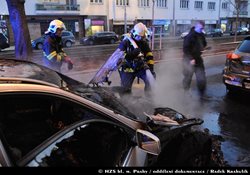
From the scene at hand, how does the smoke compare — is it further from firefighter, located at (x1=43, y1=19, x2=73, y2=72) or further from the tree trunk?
the tree trunk

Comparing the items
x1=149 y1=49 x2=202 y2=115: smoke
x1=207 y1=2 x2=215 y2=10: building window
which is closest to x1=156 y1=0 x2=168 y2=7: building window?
x1=207 y1=2 x2=215 y2=10: building window

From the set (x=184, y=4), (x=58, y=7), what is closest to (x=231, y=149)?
(x=58, y=7)

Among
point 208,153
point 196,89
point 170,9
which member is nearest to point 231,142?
point 208,153

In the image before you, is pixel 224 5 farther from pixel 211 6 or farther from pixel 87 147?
pixel 87 147

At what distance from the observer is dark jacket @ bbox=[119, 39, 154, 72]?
19.8ft

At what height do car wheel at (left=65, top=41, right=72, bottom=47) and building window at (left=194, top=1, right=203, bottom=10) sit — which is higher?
building window at (left=194, top=1, right=203, bottom=10)

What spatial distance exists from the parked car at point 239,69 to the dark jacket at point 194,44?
743mm

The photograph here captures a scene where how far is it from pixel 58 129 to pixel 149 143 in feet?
2.23

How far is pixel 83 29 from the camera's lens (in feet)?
140

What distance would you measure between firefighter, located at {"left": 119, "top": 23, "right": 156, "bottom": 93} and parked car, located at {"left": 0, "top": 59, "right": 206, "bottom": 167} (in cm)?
361

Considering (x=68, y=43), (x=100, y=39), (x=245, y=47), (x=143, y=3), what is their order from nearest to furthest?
(x=245, y=47)
(x=68, y=43)
(x=100, y=39)
(x=143, y=3)

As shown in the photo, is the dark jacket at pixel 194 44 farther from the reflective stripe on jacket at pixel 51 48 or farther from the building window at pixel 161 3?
the building window at pixel 161 3

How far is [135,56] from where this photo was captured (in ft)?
19.8

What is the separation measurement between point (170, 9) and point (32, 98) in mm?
53383
